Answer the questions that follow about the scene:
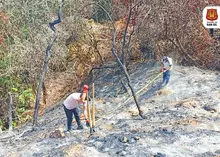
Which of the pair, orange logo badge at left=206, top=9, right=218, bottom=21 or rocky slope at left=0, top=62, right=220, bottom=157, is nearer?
rocky slope at left=0, top=62, right=220, bottom=157

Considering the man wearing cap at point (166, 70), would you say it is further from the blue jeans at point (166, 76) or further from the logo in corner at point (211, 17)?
the logo in corner at point (211, 17)

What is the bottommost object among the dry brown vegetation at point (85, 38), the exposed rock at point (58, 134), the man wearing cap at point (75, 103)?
the exposed rock at point (58, 134)

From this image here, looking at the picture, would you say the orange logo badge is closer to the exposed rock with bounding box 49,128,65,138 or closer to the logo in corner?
the logo in corner

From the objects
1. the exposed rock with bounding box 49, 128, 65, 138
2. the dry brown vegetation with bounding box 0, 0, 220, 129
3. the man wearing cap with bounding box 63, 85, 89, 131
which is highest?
the dry brown vegetation with bounding box 0, 0, 220, 129

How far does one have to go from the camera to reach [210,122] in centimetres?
1071

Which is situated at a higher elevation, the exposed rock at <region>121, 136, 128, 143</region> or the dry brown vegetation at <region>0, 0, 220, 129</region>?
the dry brown vegetation at <region>0, 0, 220, 129</region>

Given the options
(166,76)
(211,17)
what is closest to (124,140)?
(166,76)

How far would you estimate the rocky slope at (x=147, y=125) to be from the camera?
911cm

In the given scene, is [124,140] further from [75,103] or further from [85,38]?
[85,38]

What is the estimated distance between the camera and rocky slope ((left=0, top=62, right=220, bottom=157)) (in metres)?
9.11

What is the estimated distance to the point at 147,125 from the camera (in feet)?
35.6

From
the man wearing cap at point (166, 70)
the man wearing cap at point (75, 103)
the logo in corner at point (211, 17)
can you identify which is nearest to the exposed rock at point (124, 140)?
the man wearing cap at point (75, 103)

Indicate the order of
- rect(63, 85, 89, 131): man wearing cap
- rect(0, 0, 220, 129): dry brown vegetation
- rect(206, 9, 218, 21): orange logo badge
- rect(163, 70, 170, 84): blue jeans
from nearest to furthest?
rect(63, 85, 89, 131): man wearing cap
rect(163, 70, 170, 84): blue jeans
rect(206, 9, 218, 21): orange logo badge
rect(0, 0, 220, 129): dry brown vegetation

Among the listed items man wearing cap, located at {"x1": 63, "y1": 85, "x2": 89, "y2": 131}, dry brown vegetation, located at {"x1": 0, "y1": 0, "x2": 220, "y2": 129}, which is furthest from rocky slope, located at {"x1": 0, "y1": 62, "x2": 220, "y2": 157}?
dry brown vegetation, located at {"x1": 0, "y1": 0, "x2": 220, "y2": 129}
